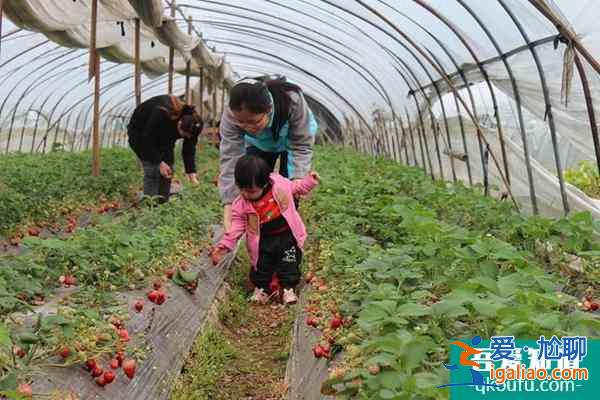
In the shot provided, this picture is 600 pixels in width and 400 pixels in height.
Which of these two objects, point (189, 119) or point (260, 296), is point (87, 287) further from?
point (189, 119)

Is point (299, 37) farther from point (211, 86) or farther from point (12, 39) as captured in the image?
point (12, 39)

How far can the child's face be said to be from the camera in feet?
15.3

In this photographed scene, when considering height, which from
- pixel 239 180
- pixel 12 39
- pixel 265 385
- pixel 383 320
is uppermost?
pixel 12 39

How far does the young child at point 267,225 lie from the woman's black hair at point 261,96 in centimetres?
38

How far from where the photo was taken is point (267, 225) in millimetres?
5152

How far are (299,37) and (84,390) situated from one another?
45.0 ft

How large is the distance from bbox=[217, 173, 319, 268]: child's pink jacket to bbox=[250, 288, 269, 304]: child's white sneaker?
0.44 metres

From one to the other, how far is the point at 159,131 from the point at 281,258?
2.91 metres

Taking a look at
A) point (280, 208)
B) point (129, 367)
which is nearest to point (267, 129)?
point (280, 208)

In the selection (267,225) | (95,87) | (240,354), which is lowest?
(240,354)

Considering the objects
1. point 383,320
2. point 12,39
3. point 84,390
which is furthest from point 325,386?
point 12,39

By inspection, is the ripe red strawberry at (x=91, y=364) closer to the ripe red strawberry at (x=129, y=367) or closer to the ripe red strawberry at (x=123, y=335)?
the ripe red strawberry at (x=129, y=367)

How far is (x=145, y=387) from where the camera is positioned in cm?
325

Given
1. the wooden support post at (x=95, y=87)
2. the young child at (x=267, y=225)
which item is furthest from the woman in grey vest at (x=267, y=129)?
the wooden support post at (x=95, y=87)
